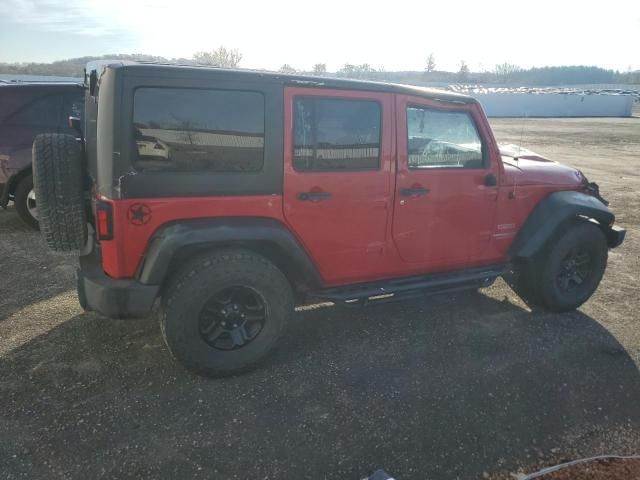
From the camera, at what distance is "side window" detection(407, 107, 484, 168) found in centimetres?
347

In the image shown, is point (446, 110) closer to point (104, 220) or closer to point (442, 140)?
point (442, 140)

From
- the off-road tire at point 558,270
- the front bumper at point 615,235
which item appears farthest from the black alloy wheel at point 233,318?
the front bumper at point 615,235

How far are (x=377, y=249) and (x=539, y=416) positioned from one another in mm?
1489

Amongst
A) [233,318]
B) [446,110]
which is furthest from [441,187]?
[233,318]

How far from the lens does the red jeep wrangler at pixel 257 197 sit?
275cm

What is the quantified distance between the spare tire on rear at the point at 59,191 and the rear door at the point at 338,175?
131 centimetres

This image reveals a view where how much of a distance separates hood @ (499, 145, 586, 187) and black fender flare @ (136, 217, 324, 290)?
1.92 metres

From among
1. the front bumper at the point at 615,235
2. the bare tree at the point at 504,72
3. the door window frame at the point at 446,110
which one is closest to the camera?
the door window frame at the point at 446,110

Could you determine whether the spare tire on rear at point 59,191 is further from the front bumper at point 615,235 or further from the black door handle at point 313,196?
the front bumper at point 615,235

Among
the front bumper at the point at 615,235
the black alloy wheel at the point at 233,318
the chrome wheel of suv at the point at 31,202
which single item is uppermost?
the front bumper at the point at 615,235

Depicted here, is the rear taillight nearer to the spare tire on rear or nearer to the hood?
the spare tire on rear

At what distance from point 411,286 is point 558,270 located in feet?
4.75

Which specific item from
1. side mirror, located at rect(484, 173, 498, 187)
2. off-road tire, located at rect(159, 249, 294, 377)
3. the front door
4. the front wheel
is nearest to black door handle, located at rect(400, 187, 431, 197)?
the front door

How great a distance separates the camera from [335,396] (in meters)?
3.03
